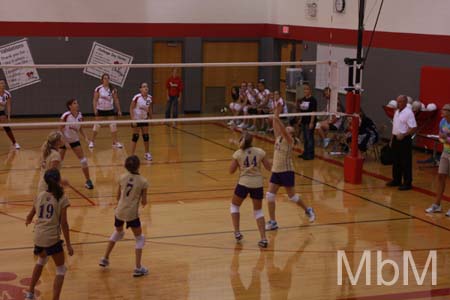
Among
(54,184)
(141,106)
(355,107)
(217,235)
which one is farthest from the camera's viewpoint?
(141,106)

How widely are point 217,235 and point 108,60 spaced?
49.6ft

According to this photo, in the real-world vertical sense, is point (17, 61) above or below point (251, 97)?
above

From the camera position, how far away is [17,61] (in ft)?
82.2

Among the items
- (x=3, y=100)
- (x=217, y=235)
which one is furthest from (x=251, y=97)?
(x=217, y=235)

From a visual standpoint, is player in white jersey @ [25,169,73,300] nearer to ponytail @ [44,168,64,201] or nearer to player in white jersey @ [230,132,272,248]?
ponytail @ [44,168,64,201]

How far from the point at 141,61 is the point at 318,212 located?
1423cm

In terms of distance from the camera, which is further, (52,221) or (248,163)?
(248,163)

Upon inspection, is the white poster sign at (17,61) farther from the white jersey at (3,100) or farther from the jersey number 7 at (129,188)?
the jersey number 7 at (129,188)

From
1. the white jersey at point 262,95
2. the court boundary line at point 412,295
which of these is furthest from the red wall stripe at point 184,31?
the court boundary line at point 412,295

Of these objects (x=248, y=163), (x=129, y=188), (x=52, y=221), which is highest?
(x=248, y=163)

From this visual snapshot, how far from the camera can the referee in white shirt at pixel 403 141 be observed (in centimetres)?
1516

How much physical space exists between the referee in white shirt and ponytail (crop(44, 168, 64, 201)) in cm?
857

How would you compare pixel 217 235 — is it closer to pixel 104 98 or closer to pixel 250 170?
pixel 250 170

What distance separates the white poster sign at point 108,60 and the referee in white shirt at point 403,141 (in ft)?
41.7
